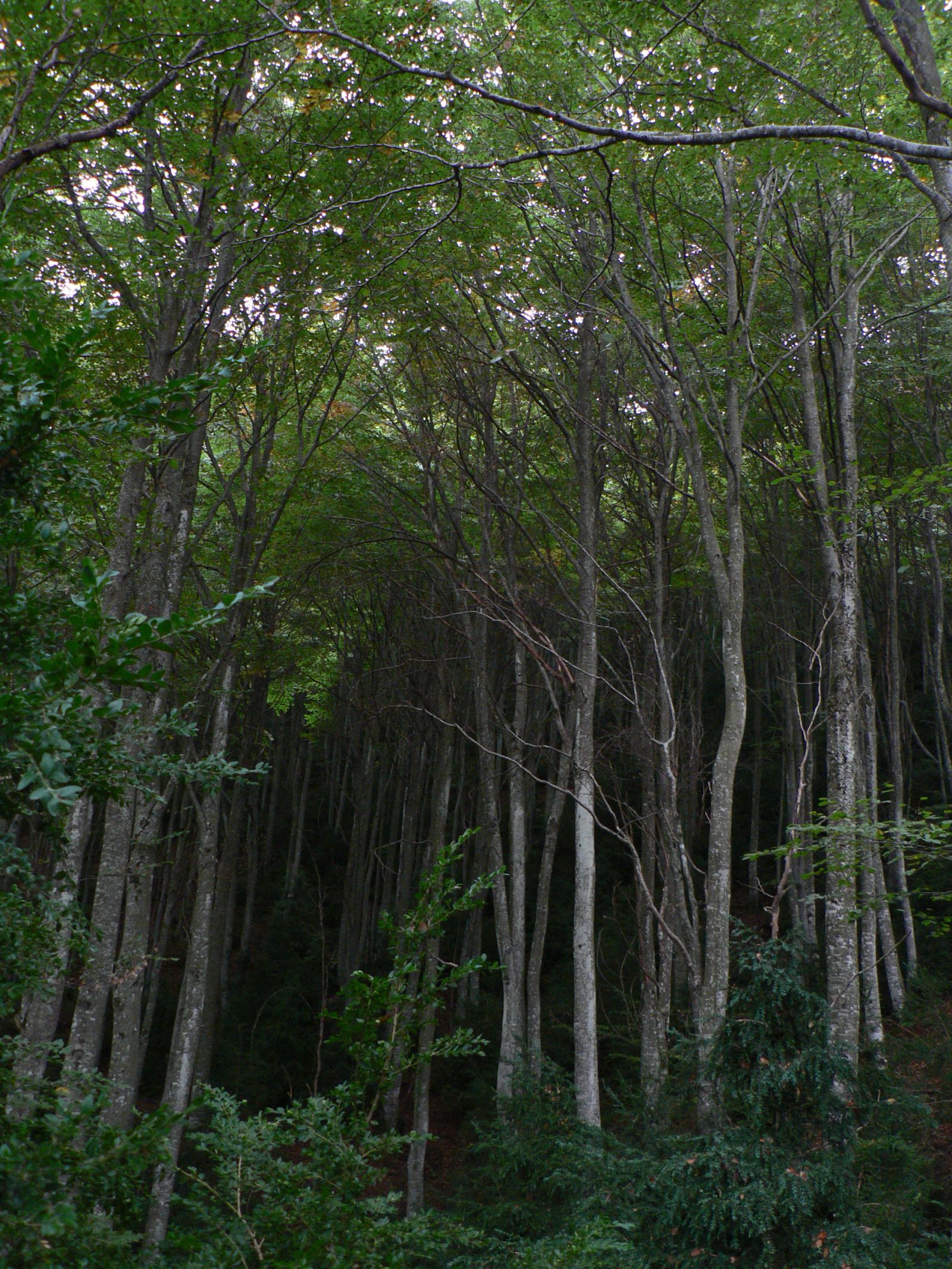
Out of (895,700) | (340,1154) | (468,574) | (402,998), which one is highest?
(468,574)

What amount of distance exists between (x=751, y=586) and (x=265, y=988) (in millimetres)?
12790

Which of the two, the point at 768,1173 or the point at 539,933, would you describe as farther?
the point at 539,933

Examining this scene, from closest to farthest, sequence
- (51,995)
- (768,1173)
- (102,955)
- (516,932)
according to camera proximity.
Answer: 1. (51,995)
2. (768,1173)
3. (102,955)
4. (516,932)

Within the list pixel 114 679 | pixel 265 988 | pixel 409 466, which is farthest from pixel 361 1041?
pixel 265 988

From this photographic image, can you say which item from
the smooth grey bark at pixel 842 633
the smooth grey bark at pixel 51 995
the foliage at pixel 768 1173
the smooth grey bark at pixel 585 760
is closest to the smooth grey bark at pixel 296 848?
the smooth grey bark at pixel 51 995

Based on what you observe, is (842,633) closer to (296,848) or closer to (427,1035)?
(427,1035)

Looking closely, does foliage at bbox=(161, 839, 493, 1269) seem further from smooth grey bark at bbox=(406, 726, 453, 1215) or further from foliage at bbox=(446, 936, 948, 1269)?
smooth grey bark at bbox=(406, 726, 453, 1215)

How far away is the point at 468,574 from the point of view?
38.6 feet

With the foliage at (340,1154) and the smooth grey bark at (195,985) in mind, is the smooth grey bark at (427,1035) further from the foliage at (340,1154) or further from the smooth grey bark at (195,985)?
the foliage at (340,1154)

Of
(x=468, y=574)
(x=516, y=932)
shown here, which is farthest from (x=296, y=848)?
(x=468, y=574)

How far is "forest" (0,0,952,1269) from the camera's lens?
9.32 feet

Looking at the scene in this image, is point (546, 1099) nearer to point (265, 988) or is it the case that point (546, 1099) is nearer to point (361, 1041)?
point (361, 1041)

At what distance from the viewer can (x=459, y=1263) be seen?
5121 millimetres

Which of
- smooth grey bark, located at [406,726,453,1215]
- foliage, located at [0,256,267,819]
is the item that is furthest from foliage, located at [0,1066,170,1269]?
smooth grey bark, located at [406,726,453,1215]
